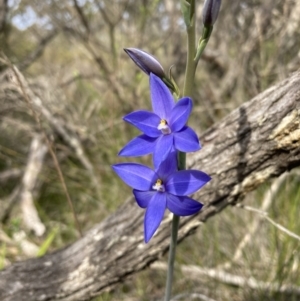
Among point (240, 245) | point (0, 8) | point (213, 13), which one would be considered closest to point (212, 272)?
point (240, 245)

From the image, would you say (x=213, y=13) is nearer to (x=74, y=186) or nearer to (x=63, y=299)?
(x=63, y=299)

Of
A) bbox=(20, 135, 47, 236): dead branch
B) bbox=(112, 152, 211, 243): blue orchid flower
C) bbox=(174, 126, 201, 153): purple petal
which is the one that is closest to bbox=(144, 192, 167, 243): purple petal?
bbox=(112, 152, 211, 243): blue orchid flower

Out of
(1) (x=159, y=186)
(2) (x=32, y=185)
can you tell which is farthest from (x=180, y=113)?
(2) (x=32, y=185)

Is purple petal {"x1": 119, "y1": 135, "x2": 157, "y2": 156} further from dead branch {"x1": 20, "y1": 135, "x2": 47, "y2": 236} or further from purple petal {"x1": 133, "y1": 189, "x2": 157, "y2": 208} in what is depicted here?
dead branch {"x1": 20, "y1": 135, "x2": 47, "y2": 236}

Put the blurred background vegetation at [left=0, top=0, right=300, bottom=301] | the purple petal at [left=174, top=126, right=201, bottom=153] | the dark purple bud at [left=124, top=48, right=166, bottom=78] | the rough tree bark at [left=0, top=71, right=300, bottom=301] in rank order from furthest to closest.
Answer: the blurred background vegetation at [left=0, top=0, right=300, bottom=301]
the rough tree bark at [left=0, top=71, right=300, bottom=301]
the dark purple bud at [left=124, top=48, right=166, bottom=78]
the purple petal at [left=174, top=126, right=201, bottom=153]

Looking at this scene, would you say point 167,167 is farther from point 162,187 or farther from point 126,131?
point 126,131

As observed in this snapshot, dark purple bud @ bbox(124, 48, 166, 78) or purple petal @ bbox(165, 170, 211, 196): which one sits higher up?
dark purple bud @ bbox(124, 48, 166, 78)

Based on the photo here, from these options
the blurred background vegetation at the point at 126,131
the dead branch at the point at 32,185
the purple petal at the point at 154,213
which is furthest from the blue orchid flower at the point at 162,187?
the dead branch at the point at 32,185
